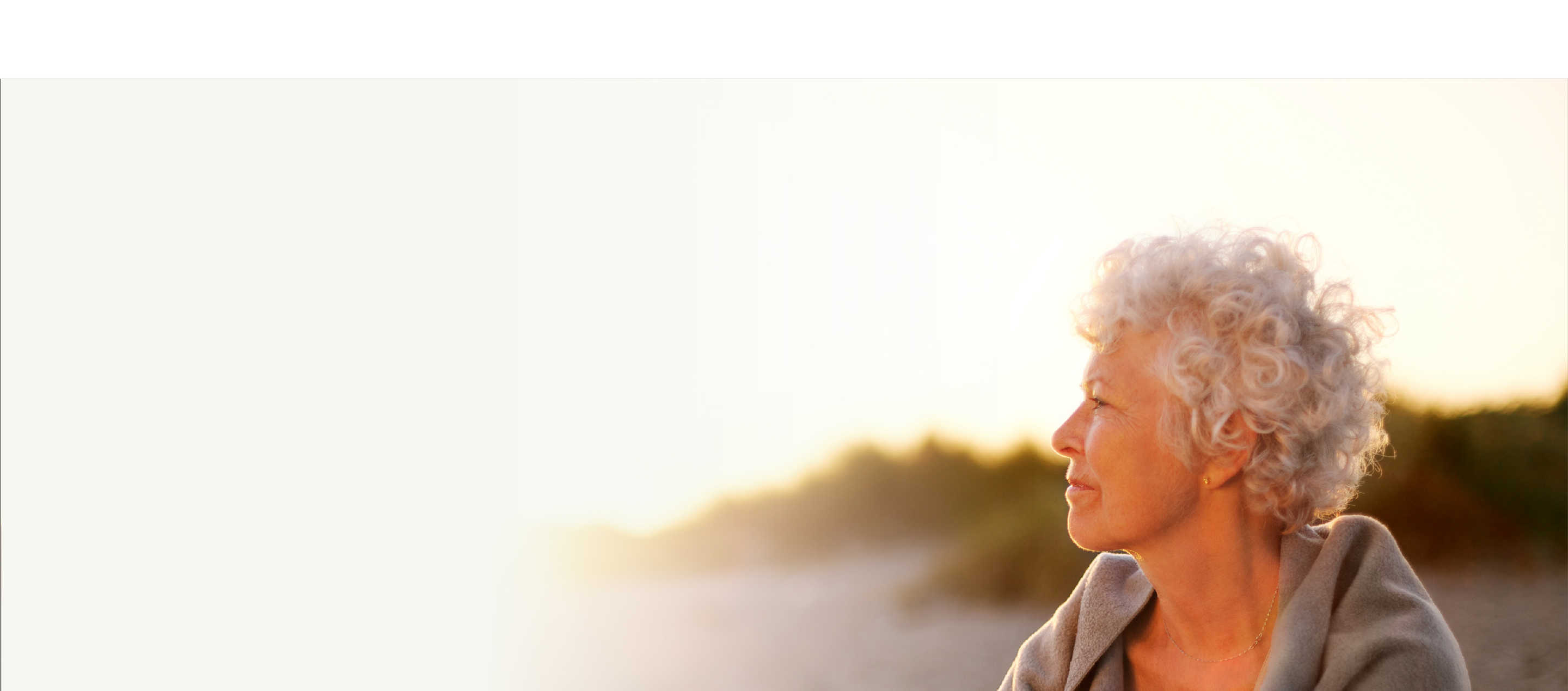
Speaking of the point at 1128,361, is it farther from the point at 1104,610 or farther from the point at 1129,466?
the point at 1104,610

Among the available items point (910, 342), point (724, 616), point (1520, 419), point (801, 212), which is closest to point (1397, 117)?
point (1520, 419)

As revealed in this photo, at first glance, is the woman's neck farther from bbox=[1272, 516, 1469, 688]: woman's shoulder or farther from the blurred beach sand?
the blurred beach sand

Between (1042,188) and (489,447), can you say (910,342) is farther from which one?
(489,447)

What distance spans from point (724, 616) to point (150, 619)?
2434 mm

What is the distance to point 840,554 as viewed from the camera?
5395 mm

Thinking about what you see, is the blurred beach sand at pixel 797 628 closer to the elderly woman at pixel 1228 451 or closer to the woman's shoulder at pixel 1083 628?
the woman's shoulder at pixel 1083 628

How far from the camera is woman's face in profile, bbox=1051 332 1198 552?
1.23 m

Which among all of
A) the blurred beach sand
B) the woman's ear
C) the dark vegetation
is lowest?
the blurred beach sand

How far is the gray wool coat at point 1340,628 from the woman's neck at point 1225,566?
0.03 meters

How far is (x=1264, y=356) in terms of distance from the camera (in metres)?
1.16

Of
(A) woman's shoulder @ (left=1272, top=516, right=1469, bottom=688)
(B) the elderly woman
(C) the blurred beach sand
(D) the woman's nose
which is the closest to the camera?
(A) woman's shoulder @ (left=1272, top=516, right=1469, bottom=688)

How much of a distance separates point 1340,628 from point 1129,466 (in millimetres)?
257

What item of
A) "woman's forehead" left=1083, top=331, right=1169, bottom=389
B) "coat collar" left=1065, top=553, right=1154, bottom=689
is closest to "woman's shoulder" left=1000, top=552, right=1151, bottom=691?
"coat collar" left=1065, top=553, right=1154, bottom=689

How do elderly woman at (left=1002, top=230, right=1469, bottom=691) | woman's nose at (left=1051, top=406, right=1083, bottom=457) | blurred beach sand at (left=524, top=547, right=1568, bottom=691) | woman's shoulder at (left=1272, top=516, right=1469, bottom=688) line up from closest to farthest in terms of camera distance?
woman's shoulder at (left=1272, top=516, right=1469, bottom=688) → elderly woman at (left=1002, top=230, right=1469, bottom=691) → woman's nose at (left=1051, top=406, right=1083, bottom=457) → blurred beach sand at (left=524, top=547, right=1568, bottom=691)
